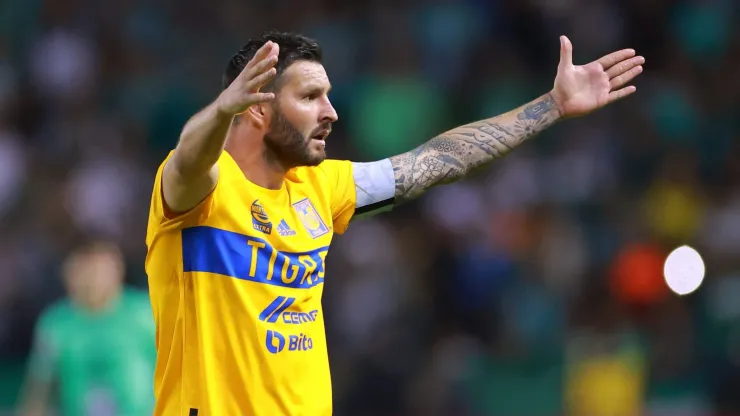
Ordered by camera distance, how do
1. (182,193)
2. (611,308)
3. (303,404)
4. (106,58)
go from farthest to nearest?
(106,58) → (611,308) → (303,404) → (182,193)

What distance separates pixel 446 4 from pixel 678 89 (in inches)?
104

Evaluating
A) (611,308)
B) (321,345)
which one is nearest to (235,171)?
(321,345)

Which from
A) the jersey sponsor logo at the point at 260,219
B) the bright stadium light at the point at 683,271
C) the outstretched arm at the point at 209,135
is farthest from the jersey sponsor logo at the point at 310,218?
the bright stadium light at the point at 683,271

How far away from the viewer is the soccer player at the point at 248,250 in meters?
4.07

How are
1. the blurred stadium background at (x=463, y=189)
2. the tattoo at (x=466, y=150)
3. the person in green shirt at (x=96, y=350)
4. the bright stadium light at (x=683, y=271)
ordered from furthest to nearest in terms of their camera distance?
the bright stadium light at (x=683, y=271) → the blurred stadium background at (x=463, y=189) → the person in green shirt at (x=96, y=350) → the tattoo at (x=466, y=150)

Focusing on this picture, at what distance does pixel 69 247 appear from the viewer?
10.5 metres

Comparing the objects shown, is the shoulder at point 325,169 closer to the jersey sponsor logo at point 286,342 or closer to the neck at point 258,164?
the neck at point 258,164

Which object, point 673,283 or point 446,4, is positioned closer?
point 673,283

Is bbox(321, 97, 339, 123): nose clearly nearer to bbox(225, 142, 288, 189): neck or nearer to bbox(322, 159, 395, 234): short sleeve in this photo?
bbox(225, 142, 288, 189): neck

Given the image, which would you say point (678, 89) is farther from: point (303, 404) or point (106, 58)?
point (303, 404)

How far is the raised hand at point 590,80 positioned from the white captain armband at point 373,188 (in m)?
0.85

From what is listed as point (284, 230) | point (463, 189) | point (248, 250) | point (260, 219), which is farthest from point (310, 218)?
point (463, 189)

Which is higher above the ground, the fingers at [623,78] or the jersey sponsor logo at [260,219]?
the fingers at [623,78]

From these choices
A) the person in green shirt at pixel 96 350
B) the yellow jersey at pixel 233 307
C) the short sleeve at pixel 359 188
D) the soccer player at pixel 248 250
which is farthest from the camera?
the person in green shirt at pixel 96 350
